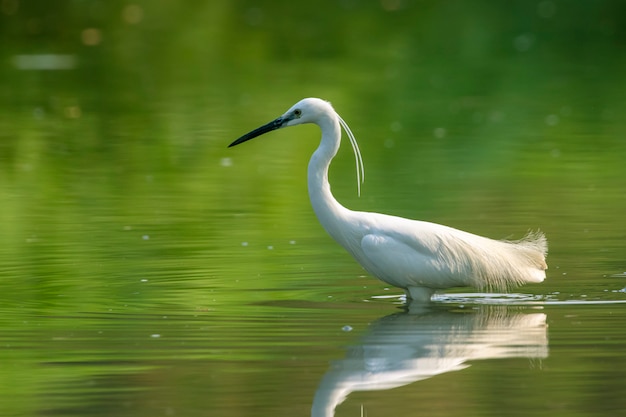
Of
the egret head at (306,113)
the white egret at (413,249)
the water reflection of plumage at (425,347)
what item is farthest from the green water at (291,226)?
the egret head at (306,113)

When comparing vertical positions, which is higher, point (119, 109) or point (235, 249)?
point (119, 109)

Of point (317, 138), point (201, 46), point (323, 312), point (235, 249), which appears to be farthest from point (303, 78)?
point (323, 312)

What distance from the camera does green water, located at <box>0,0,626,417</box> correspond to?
7789 millimetres

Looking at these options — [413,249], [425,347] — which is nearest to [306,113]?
[413,249]

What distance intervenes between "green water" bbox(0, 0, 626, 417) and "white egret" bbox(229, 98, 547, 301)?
232mm

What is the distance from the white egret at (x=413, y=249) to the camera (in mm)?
10062

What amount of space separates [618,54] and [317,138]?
11211 mm

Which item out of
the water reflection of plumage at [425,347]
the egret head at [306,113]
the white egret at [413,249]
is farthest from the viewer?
the egret head at [306,113]

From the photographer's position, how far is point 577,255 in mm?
11617

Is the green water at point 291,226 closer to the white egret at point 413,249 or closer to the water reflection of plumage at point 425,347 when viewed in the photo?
the water reflection of plumage at point 425,347

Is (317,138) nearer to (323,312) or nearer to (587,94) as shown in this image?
(587,94)

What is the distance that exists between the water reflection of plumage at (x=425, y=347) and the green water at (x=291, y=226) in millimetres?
24

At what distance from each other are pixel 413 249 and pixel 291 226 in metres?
3.60

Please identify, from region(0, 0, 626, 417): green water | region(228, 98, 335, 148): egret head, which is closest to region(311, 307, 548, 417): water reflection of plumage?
region(0, 0, 626, 417): green water
